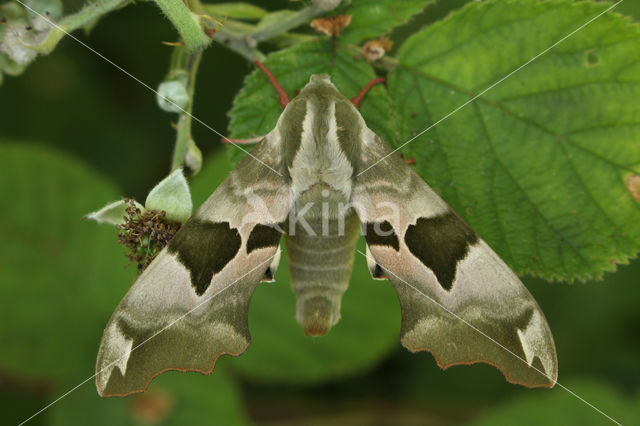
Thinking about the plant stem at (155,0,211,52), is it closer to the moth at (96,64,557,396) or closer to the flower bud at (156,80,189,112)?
the flower bud at (156,80,189,112)

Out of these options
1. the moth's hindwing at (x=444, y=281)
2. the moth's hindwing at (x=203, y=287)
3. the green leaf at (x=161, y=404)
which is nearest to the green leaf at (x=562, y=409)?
the green leaf at (x=161, y=404)

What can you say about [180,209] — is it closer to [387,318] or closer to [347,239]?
[347,239]

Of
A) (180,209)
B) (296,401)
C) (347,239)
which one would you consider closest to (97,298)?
(296,401)

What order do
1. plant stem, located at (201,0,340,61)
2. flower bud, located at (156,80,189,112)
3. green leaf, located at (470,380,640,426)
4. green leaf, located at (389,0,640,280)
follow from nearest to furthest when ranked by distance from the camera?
flower bud, located at (156,80,189,112), plant stem, located at (201,0,340,61), green leaf, located at (389,0,640,280), green leaf, located at (470,380,640,426)

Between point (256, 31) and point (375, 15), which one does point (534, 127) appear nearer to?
point (375, 15)

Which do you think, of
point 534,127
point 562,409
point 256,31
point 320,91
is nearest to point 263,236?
point 320,91

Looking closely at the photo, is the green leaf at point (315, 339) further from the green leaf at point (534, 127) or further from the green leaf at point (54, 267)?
the green leaf at point (534, 127)

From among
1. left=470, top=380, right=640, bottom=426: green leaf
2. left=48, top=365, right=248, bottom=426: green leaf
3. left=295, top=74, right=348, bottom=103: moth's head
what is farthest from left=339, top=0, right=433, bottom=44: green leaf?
left=470, top=380, right=640, bottom=426: green leaf
